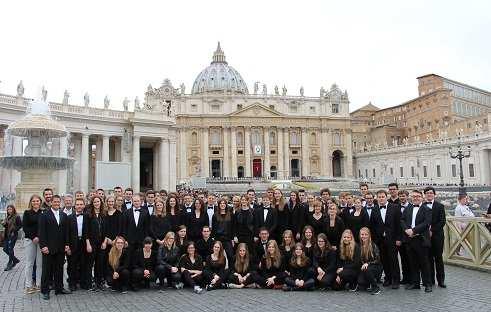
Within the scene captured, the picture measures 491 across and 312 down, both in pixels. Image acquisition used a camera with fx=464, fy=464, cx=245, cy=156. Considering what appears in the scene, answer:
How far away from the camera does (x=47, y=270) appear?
28.2ft

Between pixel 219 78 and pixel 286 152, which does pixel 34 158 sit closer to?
pixel 286 152

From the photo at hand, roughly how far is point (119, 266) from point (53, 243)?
4.23 feet

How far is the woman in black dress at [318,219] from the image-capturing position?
382 inches

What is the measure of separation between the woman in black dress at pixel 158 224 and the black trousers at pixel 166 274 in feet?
1.93

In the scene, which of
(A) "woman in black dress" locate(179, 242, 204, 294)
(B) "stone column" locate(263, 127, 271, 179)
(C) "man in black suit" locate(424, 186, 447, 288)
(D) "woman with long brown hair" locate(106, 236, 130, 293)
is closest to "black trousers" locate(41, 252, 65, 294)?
(D) "woman with long brown hair" locate(106, 236, 130, 293)

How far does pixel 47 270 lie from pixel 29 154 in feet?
37.9

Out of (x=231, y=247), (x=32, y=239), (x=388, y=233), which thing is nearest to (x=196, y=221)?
(x=231, y=247)

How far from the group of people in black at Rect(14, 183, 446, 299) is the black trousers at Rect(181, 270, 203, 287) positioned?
0.02m

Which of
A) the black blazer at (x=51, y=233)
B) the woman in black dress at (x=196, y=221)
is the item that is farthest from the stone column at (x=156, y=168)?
the black blazer at (x=51, y=233)

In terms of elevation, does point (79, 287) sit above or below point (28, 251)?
below

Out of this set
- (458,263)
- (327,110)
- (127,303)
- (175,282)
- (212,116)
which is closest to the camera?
(127,303)

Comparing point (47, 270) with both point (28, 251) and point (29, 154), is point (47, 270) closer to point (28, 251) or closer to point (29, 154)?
point (28, 251)

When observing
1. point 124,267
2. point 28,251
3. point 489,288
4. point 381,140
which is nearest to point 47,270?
point 28,251

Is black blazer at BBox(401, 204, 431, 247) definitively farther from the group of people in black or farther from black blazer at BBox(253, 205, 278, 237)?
black blazer at BBox(253, 205, 278, 237)
